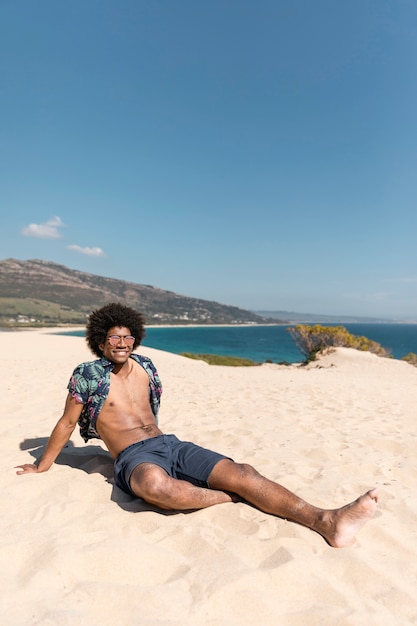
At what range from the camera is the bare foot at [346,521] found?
7.92 feet

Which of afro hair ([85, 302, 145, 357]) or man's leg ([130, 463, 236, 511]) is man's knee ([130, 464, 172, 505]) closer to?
man's leg ([130, 463, 236, 511])

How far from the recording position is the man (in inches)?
A: 102

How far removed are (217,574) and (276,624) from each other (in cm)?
43

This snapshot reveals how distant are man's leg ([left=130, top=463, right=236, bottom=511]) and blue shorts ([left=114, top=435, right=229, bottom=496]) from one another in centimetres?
10

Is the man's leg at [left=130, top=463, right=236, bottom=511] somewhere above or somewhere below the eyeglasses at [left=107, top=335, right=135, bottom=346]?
below

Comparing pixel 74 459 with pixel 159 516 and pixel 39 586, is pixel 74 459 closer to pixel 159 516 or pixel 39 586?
pixel 159 516

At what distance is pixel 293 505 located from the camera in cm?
Answer: 264

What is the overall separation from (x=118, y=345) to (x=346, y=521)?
8.03 ft

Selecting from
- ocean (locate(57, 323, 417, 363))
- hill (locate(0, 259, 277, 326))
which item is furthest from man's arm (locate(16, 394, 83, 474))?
hill (locate(0, 259, 277, 326))

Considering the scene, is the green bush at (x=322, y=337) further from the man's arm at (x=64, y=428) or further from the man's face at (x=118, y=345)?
the man's arm at (x=64, y=428)

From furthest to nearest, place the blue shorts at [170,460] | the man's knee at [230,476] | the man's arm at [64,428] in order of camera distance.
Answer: the man's arm at [64,428] < the blue shorts at [170,460] < the man's knee at [230,476]

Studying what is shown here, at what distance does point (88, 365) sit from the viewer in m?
3.52

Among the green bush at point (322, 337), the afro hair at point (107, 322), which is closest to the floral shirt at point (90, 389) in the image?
the afro hair at point (107, 322)

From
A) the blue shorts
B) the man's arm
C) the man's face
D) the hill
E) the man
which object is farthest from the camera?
the hill
